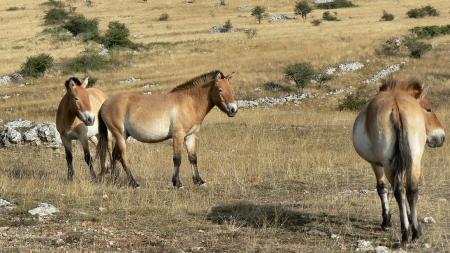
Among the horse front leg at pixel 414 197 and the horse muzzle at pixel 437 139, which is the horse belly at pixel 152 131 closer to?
the horse muzzle at pixel 437 139

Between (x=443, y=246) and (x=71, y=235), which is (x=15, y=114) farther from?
(x=443, y=246)

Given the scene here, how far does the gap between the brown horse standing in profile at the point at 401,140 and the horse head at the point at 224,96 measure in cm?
432

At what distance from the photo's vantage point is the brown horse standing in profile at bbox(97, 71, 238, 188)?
11.6 m

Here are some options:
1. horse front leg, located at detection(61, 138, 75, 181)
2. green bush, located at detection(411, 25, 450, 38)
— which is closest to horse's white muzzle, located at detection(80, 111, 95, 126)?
horse front leg, located at detection(61, 138, 75, 181)

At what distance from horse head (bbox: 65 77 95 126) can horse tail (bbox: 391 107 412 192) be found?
6740mm

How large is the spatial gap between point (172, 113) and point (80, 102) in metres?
1.94

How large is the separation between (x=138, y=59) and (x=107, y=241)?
132 feet

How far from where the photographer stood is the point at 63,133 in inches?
501

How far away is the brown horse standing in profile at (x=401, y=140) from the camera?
6.63 m

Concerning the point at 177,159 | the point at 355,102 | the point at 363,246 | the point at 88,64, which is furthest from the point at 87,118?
the point at 88,64

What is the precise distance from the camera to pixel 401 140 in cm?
664

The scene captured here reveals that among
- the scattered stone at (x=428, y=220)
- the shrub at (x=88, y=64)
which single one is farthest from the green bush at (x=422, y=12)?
the scattered stone at (x=428, y=220)

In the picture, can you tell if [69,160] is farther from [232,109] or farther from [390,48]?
[390,48]

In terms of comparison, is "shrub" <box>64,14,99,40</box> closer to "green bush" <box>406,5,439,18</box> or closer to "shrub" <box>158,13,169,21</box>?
"shrub" <box>158,13,169,21</box>
